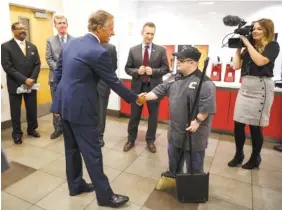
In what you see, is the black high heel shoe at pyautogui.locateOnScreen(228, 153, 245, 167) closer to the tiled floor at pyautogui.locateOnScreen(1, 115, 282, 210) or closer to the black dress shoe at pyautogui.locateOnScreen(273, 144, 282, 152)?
the tiled floor at pyautogui.locateOnScreen(1, 115, 282, 210)

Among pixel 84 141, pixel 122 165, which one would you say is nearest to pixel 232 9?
pixel 122 165

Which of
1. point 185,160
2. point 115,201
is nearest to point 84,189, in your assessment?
point 115,201

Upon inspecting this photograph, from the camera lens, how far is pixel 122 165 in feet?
8.51

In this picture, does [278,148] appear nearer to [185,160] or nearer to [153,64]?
[185,160]

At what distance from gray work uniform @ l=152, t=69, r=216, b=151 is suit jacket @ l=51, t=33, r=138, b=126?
1.61 feet

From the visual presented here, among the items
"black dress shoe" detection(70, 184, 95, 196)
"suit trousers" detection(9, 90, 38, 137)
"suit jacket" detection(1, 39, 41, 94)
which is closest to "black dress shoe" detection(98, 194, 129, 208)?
"black dress shoe" detection(70, 184, 95, 196)

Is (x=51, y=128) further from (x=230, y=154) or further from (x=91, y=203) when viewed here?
(x=230, y=154)

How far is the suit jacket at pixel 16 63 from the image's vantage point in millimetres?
3021

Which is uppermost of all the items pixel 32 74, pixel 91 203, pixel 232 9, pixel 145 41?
pixel 232 9

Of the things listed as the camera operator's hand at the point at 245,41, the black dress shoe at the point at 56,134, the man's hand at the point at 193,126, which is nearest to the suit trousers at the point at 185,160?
the man's hand at the point at 193,126

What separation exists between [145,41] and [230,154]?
5.75 ft

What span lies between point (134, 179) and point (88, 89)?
1.13 m

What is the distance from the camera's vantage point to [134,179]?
2328mm

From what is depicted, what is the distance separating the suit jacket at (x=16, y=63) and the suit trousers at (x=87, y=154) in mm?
1654
